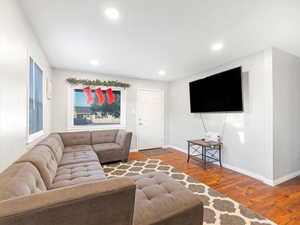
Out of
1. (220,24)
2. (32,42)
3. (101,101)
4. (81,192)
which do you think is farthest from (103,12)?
(101,101)

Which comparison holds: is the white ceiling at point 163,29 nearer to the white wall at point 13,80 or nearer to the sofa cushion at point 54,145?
the white wall at point 13,80

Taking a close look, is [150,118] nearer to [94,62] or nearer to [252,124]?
[94,62]

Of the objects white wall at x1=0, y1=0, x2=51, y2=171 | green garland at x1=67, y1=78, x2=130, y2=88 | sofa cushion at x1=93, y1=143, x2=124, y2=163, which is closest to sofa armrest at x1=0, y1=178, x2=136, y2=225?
white wall at x1=0, y1=0, x2=51, y2=171

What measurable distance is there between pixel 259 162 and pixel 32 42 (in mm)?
4236

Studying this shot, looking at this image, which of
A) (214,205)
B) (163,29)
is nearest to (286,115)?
(214,205)

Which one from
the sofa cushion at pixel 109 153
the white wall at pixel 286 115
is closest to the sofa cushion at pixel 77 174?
the sofa cushion at pixel 109 153

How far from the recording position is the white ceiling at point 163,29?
157 cm

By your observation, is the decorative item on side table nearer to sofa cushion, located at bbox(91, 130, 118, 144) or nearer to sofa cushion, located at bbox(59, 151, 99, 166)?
sofa cushion, located at bbox(91, 130, 118, 144)

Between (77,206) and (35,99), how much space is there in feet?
7.47

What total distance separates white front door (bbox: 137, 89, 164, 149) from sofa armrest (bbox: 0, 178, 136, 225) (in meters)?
3.82

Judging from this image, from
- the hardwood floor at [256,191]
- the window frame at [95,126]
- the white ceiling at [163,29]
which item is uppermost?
the white ceiling at [163,29]

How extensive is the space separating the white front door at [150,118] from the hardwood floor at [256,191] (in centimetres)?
171

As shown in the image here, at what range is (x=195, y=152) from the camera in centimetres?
407

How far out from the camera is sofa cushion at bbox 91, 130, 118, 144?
12.2ft
